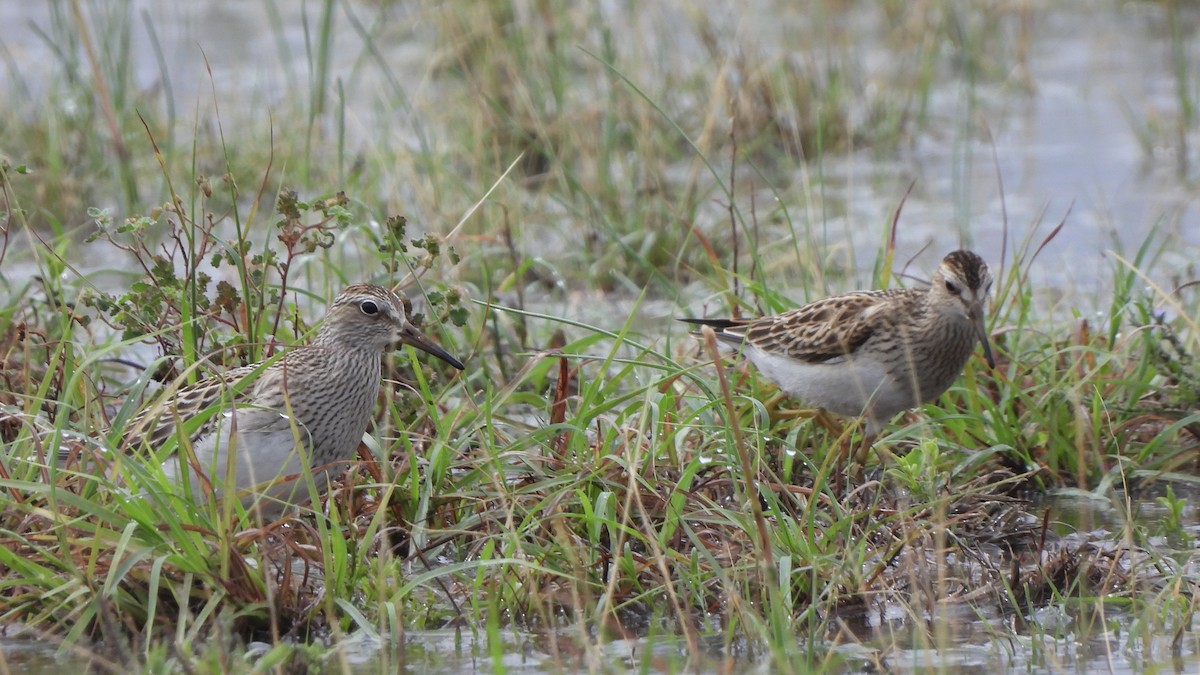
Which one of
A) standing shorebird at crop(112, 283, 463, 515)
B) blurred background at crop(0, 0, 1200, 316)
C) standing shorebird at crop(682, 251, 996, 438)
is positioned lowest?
standing shorebird at crop(112, 283, 463, 515)

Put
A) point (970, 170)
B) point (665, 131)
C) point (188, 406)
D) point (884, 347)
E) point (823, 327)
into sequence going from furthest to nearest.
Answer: point (665, 131) → point (970, 170) → point (823, 327) → point (884, 347) → point (188, 406)

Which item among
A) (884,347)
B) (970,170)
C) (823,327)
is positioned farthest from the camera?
(970,170)

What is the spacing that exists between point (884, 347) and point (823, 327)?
0.26m

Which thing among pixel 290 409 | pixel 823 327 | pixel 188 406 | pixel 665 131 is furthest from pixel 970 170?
pixel 290 409

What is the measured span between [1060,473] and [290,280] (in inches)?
151

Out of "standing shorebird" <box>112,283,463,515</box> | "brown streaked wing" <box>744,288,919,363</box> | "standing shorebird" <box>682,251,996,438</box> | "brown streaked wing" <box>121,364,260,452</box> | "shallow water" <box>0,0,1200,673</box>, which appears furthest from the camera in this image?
"brown streaked wing" <box>744,288,919,363</box>

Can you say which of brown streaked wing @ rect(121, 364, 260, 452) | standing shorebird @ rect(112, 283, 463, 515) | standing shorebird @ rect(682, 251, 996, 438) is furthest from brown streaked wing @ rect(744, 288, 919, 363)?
brown streaked wing @ rect(121, 364, 260, 452)

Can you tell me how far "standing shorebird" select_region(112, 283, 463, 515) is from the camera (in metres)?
5.20

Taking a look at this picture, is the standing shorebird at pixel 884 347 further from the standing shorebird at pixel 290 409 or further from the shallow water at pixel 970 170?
the standing shorebird at pixel 290 409

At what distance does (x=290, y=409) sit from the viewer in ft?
16.5

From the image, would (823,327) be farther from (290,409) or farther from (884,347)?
(290,409)

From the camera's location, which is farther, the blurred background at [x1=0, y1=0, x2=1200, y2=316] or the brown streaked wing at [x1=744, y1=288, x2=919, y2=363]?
the blurred background at [x1=0, y1=0, x2=1200, y2=316]

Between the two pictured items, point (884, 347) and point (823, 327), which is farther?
point (823, 327)

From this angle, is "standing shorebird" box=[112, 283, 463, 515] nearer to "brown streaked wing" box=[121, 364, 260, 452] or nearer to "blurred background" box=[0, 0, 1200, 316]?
"brown streaked wing" box=[121, 364, 260, 452]
